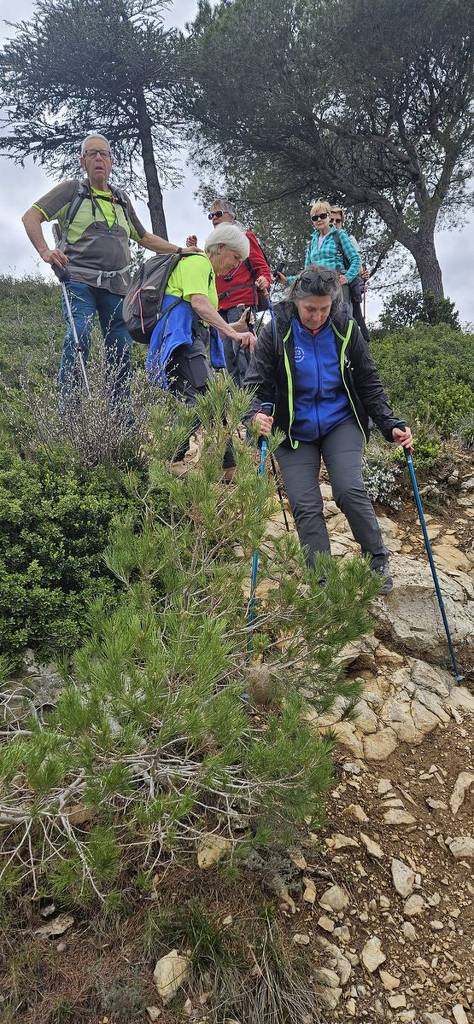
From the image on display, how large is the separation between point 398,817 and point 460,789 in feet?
1.26

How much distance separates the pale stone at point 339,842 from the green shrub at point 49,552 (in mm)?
1371

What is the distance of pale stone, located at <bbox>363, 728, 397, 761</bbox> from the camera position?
2.92 m

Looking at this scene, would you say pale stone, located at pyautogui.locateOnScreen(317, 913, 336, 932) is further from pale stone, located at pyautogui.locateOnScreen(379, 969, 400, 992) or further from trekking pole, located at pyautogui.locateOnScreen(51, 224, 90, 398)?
trekking pole, located at pyautogui.locateOnScreen(51, 224, 90, 398)

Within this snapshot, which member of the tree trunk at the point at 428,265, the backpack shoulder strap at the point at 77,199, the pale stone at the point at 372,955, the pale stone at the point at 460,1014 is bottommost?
the pale stone at the point at 460,1014

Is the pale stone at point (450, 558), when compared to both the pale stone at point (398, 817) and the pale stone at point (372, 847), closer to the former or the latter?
the pale stone at point (398, 817)

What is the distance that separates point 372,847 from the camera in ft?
8.12

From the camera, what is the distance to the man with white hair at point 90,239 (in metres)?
4.18

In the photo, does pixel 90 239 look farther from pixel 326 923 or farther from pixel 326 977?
pixel 326 977

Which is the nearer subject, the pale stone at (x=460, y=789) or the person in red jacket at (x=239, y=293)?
the pale stone at (x=460, y=789)

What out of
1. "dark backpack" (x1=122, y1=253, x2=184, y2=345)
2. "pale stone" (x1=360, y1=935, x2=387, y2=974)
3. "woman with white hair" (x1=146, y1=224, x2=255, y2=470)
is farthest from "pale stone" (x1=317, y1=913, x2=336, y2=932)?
"dark backpack" (x1=122, y1=253, x2=184, y2=345)

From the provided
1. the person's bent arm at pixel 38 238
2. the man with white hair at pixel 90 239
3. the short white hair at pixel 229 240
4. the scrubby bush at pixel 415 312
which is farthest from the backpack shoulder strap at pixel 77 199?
the scrubby bush at pixel 415 312

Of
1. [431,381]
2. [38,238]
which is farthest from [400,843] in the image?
[431,381]

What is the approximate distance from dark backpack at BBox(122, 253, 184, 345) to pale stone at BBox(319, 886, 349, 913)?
3.07 metres

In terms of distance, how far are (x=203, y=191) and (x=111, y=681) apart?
1642 centimetres
